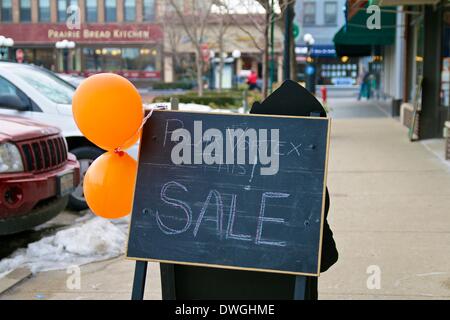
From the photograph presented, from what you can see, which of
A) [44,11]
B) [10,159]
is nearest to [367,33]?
[44,11]

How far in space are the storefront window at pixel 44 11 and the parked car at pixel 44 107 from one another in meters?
5.40

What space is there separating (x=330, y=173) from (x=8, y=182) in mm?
5901

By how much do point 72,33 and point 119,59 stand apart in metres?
8.55

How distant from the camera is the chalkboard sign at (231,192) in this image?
10.3 ft

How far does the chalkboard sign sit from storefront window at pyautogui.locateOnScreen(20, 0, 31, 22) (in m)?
9.46

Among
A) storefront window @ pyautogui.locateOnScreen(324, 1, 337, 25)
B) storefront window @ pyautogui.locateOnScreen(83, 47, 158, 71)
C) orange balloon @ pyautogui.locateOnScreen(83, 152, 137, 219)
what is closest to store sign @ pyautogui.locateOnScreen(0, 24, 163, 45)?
storefront window @ pyautogui.locateOnScreen(83, 47, 158, 71)

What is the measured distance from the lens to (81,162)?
7.85 metres

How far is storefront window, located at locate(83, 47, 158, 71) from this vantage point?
1830 centimetres

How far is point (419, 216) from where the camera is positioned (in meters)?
6.93

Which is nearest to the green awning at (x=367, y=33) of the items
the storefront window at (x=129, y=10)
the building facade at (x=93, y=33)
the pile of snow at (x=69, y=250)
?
the building facade at (x=93, y=33)

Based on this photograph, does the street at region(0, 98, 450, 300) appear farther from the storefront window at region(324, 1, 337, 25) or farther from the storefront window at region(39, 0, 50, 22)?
the storefront window at region(324, 1, 337, 25)

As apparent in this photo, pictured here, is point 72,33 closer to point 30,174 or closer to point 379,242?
point 30,174
